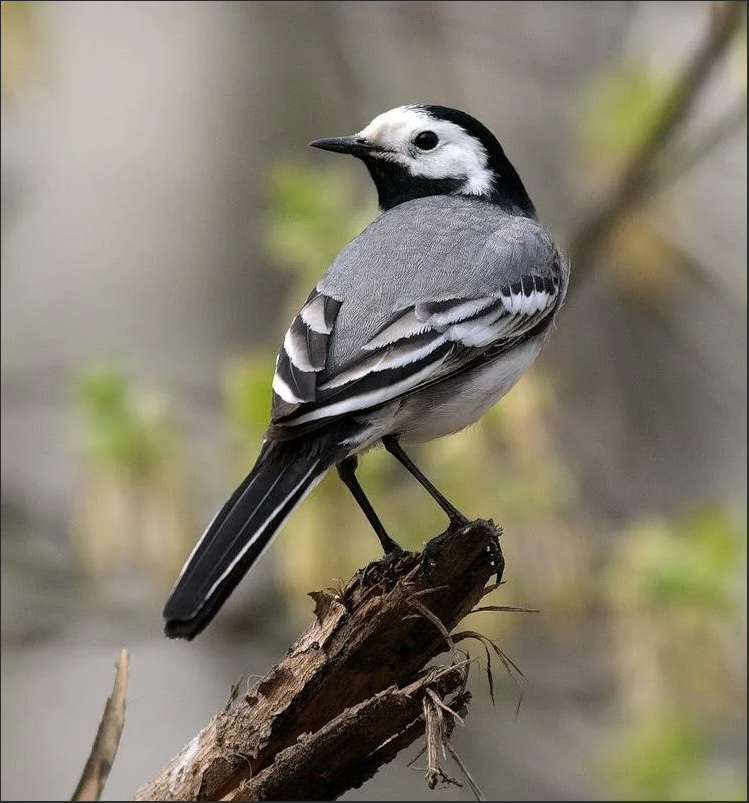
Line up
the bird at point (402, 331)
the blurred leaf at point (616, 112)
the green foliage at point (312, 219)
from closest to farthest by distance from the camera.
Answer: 1. the bird at point (402, 331)
2. the green foliage at point (312, 219)
3. the blurred leaf at point (616, 112)

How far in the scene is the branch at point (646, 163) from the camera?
201 inches

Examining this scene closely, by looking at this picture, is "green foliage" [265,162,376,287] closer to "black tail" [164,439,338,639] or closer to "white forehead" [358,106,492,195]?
"white forehead" [358,106,492,195]

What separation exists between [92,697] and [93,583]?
2.01 meters

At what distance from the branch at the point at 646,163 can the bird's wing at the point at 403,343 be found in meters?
1.01

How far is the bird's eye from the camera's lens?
4.87 m

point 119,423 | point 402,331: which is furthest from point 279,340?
point 402,331

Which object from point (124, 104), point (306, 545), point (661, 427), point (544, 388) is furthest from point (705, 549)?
point (124, 104)

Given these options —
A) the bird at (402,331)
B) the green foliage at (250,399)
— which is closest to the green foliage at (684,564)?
the bird at (402,331)

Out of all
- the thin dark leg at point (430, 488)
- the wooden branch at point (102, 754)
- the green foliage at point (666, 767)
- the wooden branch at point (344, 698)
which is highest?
the thin dark leg at point (430, 488)

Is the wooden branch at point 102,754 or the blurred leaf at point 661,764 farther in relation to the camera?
the blurred leaf at point 661,764

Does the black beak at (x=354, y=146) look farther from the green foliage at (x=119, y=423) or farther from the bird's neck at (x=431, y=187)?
the green foliage at (x=119, y=423)

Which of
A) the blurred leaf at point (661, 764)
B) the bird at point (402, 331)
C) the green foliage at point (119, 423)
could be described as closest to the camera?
the bird at point (402, 331)

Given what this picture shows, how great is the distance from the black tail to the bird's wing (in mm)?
85

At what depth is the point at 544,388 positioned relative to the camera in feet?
16.9
